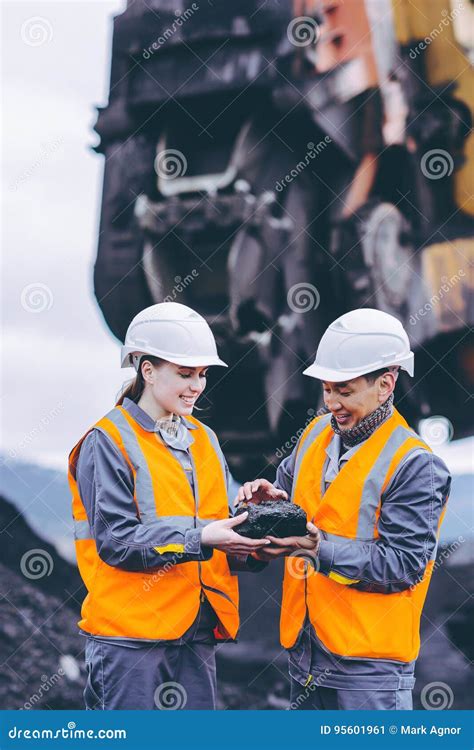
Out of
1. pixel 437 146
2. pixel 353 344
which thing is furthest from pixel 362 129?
pixel 353 344

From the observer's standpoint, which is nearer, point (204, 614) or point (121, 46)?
point (204, 614)

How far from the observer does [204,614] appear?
8.58 feet

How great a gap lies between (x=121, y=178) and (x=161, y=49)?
2.36 feet

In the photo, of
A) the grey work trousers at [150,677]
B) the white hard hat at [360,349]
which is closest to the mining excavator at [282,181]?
the white hard hat at [360,349]

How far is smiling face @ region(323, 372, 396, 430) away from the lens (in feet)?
8.48

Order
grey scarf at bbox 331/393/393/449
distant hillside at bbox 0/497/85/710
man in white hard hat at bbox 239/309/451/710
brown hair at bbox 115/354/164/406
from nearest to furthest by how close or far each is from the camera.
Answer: man in white hard hat at bbox 239/309/451/710 → grey scarf at bbox 331/393/393/449 → brown hair at bbox 115/354/164/406 → distant hillside at bbox 0/497/85/710

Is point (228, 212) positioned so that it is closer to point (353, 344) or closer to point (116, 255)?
point (116, 255)

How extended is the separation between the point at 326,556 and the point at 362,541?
0.11 metres

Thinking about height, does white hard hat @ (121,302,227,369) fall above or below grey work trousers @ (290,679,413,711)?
above

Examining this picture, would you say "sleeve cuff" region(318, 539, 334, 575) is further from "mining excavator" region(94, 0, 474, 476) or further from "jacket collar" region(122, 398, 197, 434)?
"mining excavator" region(94, 0, 474, 476)

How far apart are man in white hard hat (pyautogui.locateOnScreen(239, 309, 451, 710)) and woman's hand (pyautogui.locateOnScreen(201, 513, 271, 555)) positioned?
0.22 ft

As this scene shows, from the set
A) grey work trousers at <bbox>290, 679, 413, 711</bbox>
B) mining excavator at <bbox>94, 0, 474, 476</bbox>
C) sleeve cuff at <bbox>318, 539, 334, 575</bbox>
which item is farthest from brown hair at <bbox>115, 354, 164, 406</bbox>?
mining excavator at <bbox>94, 0, 474, 476</bbox>

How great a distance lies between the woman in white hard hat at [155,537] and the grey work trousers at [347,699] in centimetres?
24

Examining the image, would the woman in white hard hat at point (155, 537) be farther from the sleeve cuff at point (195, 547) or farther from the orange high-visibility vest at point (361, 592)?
the orange high-visibility vest at point (361, 592)
